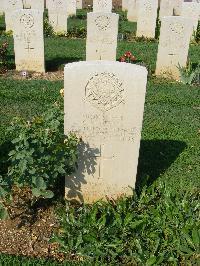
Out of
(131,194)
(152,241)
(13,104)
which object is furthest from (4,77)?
(152,241)

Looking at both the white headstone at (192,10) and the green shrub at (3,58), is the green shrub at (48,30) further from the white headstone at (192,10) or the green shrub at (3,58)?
the white headstone at (192,10)

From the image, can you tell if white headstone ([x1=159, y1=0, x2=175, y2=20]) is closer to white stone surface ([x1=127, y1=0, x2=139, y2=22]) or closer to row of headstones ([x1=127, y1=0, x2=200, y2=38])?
white stone surface ([x1=127, y1=0, x2=139, y2=22])

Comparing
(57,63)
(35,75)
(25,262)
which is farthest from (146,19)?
(25,262)

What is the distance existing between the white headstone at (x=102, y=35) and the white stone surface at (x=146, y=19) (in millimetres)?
5313

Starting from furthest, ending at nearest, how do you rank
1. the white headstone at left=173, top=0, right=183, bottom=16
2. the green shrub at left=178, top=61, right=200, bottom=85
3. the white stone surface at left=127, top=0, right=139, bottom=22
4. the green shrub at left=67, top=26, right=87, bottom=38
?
the white headstone at left=173, top=0, right=183, bottom=16
the white stone surface at left=127, top=0, right=139, bottom=22
the green shrub at left=67, top=26, right=87, bottom=38
the green shrub at left=178, top=61, right=200, bottom=85

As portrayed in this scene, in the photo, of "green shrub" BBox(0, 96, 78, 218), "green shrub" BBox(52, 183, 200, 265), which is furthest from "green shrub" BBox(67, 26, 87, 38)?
"green shrub" BBox(52, 183, 200, 265)

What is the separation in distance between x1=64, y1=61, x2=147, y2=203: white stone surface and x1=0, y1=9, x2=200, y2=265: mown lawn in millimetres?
459

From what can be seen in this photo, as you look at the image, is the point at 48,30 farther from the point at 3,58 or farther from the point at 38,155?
the point at 38,155

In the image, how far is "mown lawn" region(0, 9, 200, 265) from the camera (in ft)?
15.8

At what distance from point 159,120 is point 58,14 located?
9.03 m

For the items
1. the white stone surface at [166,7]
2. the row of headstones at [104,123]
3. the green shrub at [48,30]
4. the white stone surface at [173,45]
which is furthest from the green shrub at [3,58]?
the white stone surface at [166,7]

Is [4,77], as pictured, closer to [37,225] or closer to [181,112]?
[181,112]

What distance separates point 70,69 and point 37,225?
5.27ft

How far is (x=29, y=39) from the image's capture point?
8992 millimetres
